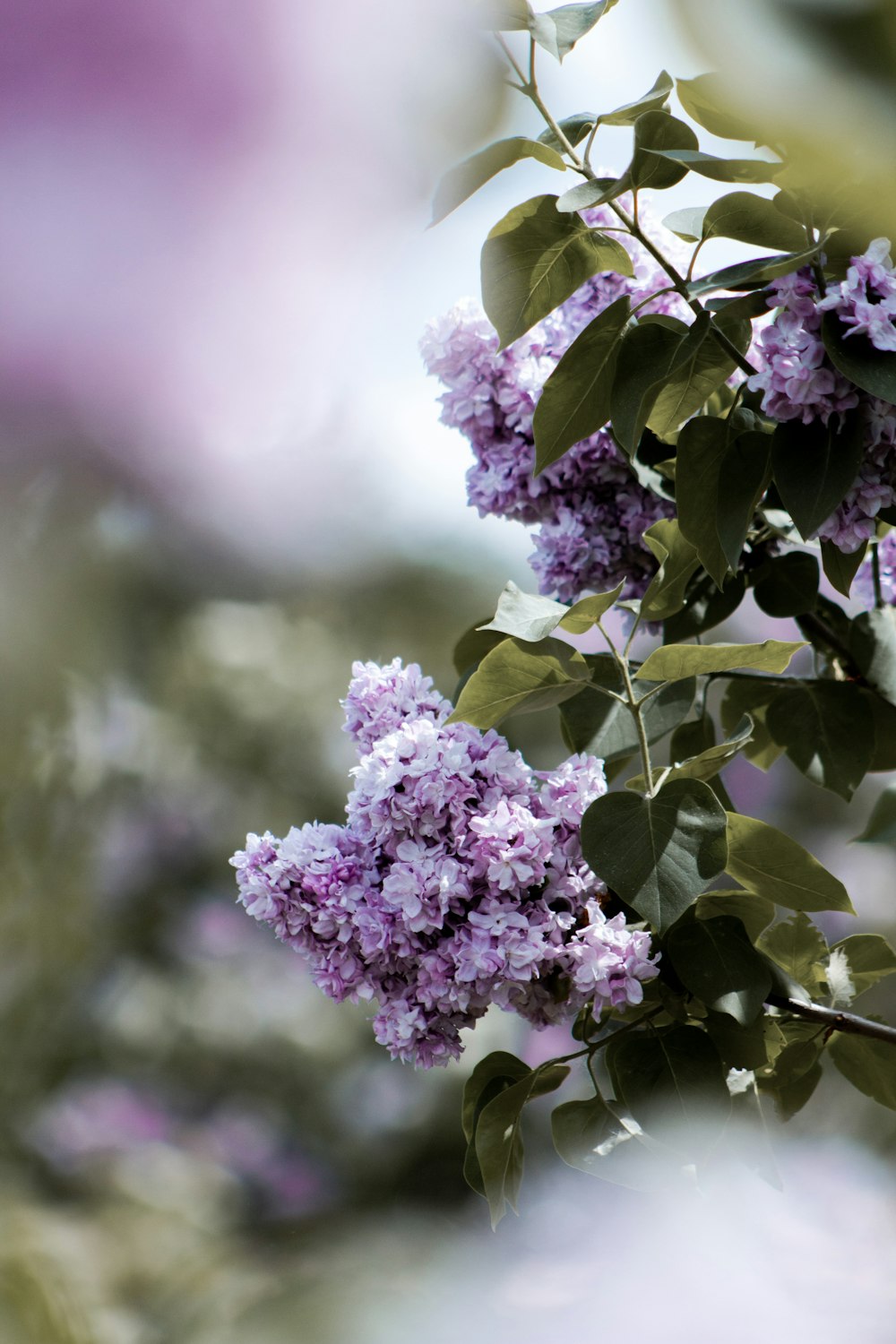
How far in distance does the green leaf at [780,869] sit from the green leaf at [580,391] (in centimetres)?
9

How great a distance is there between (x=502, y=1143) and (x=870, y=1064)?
0.10 meters

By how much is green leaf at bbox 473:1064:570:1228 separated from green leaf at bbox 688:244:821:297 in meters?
Result: 0.16

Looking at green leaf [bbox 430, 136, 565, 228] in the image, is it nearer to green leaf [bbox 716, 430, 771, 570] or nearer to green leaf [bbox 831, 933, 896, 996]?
green leaf [bbox 716, 430, 771, 570]

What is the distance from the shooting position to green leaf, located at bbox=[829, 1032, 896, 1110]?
30 centimetres

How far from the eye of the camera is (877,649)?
1.10 ft

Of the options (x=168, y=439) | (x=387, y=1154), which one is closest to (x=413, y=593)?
(x=387, y=1154)

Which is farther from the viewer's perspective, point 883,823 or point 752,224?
point 883,823

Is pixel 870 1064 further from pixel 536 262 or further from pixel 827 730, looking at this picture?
pixel 536 262

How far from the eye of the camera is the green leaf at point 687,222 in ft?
0.84

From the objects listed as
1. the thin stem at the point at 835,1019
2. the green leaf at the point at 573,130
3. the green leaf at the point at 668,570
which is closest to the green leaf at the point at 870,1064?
the thin stem at the point at 835,1019

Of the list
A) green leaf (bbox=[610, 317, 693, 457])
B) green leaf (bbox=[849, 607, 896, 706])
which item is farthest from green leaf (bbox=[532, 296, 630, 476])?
green leaf (bbox=[849, 607, 896, 706])

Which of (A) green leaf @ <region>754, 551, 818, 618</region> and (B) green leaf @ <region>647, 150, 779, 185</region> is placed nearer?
(B) green leaf @ <region>647, 150, 779, 185</region>

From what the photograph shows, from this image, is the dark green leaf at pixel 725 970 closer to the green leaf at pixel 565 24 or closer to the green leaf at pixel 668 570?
the green leaf at pixel 668 570

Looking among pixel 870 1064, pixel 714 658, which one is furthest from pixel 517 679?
pixel 870 1064
